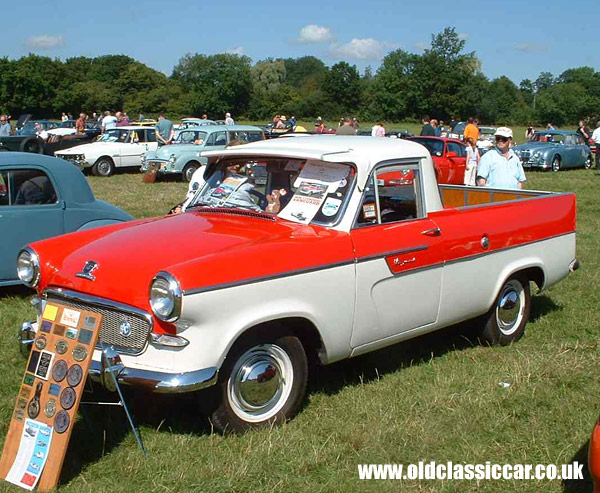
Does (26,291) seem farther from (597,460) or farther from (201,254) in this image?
(597,460)

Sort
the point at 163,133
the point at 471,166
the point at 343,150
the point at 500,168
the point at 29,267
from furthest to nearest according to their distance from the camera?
the point at 163,133
the point at 471,166
the point at 500,168
the point at 343,150
the point at 29,267

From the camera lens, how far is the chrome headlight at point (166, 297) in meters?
3.88

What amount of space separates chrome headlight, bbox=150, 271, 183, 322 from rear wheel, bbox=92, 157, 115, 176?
17.1 m

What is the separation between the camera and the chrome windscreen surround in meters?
4.05

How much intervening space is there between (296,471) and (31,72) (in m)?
78.6

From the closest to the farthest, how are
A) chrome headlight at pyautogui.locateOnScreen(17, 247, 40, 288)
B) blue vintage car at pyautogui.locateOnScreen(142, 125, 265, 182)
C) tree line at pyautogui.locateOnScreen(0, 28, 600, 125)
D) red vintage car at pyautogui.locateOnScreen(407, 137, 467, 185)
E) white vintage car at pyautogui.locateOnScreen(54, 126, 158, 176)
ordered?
chrome headlight at pyautogui.locateOnScreen(17, 247, 40, 288), red vintage car at pyautogui.locateOnScreen(407, 137, 467, 185), blue vintage car at pyautogui.locateOnScreen(142, 125, 265, 182), white vintage car at pyautogui.locateOnScreen(54, 126, 158, 176), tree line at pyautogui.locateOnScreen(0, 28, 600, 125)

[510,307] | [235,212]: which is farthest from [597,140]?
[235,212]

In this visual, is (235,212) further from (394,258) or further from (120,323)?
(120,323)

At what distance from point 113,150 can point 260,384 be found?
683 inches

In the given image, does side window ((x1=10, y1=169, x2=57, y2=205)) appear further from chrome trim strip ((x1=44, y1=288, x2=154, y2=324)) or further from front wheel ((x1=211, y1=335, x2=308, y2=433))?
front wheel ((x1=211, y1=335, x2=308, y2=433))

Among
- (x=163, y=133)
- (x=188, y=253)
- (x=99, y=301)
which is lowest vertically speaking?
(x=99, y=301)

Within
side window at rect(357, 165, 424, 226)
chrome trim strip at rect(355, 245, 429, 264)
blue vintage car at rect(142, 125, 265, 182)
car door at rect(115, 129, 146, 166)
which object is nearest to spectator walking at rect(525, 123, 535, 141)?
blue vintage car at rect(142, 125, 265, 182)

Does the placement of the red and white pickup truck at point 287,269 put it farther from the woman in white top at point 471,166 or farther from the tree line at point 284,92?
the tree line at point 284,92

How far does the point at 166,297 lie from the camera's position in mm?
3932
